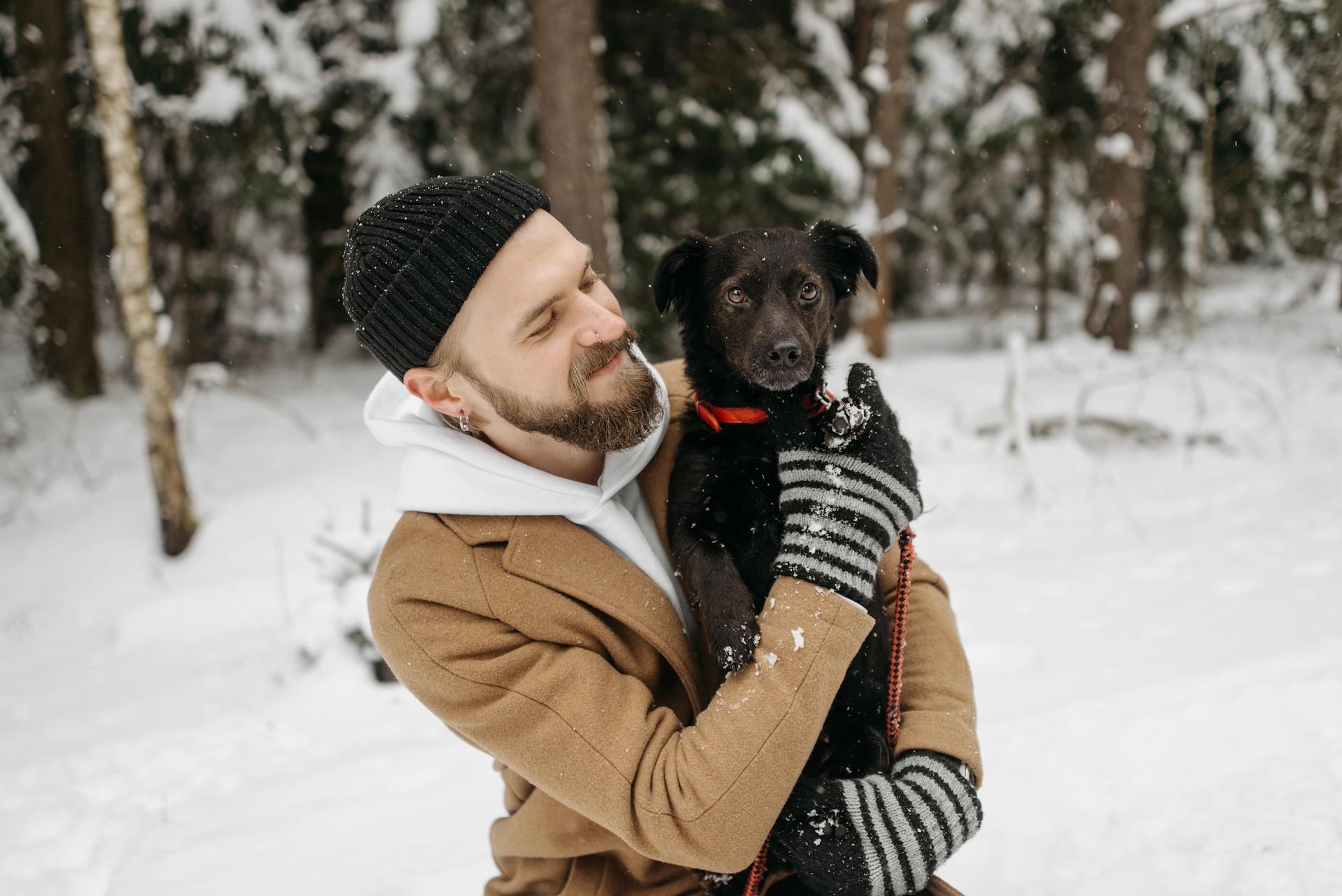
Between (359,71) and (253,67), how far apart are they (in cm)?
85

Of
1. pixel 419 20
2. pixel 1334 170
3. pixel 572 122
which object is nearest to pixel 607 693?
pixel 572 122

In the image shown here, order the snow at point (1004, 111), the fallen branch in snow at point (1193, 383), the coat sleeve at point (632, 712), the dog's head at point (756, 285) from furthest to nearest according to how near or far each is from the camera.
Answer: the snow at point (1004, 111)
the fallen branch in snow at point (1193, 383)
the dog's head at point (756, 285)
the coat sleeve at point (632, 712)

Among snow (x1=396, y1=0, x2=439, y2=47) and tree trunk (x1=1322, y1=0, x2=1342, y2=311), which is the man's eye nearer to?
snow (x1=396, y1=0, x2=439, y2=47)

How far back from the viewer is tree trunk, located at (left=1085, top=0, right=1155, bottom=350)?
26.0 ft

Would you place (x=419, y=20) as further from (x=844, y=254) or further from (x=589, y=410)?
(x=589, y=410)

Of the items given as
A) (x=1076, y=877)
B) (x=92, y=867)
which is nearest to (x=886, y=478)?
(x=1076, y=877)

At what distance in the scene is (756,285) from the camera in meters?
2.11

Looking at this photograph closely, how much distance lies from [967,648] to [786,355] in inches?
83.2

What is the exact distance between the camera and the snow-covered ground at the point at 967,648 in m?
2.37

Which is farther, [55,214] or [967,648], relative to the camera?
[55,214]

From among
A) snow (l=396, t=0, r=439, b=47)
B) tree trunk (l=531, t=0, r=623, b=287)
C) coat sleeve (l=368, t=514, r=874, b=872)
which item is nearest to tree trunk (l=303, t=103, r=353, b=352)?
snow (l=396, t=0, r=439, b=47)

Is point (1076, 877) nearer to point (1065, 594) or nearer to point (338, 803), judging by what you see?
point (1065, 594)

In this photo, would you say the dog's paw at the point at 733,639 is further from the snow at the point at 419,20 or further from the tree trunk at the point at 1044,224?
the tree trunk at the point at 1044,224

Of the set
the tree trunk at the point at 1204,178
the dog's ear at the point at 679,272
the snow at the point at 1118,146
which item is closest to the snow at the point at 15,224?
the dog's ear at the point at 679,272
